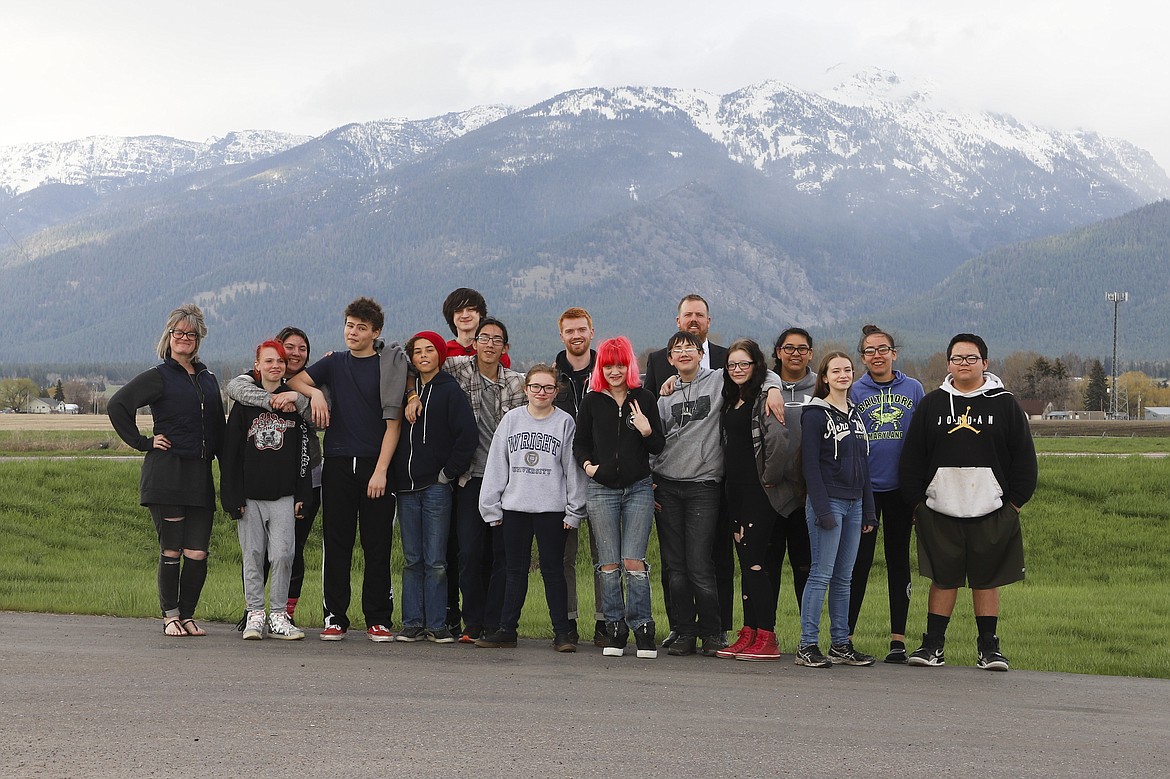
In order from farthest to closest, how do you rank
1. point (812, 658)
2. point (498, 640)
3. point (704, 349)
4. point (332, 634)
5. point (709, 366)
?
point (709, 366) → point (704, 349) → point (332, 634) → point (498, 640) → point (812, 658)

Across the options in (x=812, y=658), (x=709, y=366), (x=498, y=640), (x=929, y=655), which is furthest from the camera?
(x=709, y=366)

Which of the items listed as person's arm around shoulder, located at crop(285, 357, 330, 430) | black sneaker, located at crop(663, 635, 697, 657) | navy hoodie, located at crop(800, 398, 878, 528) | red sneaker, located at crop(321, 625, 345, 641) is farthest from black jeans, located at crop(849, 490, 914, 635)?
person's arm around shoulder, located at crop(285, 357, 330, 430)

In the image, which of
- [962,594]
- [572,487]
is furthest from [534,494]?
[962,594]

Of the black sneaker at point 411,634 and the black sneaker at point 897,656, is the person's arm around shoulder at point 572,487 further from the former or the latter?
the black sneaker at point 897,656

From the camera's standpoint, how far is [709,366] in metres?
9.24

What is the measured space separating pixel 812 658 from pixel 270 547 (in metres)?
4.11

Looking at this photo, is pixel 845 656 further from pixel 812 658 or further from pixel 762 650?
pixel 762 650

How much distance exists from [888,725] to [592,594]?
6.95m

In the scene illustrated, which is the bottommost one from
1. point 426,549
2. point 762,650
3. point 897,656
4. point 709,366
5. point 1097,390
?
point 897,656

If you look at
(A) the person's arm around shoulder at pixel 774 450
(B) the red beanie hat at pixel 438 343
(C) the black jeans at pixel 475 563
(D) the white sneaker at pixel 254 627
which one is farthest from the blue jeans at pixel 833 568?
(D) the white sneaker at pixel 254 627

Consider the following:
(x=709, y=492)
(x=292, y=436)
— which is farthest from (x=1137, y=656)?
(x=292, y=436)

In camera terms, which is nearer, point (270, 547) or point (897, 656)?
point (897, 656)

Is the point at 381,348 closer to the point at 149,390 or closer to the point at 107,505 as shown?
the point at 149,390

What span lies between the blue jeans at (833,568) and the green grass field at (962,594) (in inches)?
33.1
